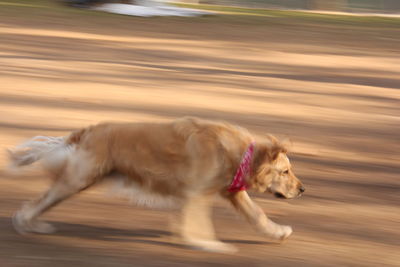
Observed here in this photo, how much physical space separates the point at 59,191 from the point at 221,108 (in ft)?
20.3

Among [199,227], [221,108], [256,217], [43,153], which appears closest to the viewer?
[199,227]

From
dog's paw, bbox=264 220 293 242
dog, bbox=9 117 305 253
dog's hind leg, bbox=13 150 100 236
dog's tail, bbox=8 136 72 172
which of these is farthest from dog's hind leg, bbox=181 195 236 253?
dog's tail, bbox=8 136 72 172

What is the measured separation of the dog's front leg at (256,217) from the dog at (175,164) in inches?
7.7

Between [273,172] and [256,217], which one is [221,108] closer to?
[256,217]

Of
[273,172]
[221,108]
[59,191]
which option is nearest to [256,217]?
[273,172]

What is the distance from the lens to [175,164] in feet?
18.1

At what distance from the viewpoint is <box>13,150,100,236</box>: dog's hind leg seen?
5512 millimetres

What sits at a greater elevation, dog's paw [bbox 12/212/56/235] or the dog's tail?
the dog's tail

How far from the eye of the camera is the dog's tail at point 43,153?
565 centimetres

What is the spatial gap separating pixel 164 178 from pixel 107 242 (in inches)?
28.6

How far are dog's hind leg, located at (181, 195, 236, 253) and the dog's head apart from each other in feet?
1.24

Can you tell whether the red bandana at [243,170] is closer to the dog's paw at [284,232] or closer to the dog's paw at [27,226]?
the dog's paw at [284,232]

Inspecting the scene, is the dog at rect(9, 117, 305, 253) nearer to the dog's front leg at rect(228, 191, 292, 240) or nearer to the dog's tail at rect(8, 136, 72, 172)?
the dog's tail at rect(8, 136, 72, 172)

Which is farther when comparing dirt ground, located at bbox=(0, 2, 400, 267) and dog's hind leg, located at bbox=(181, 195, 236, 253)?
dirt ground, located at bbox=(0, 2, 400, 267)
